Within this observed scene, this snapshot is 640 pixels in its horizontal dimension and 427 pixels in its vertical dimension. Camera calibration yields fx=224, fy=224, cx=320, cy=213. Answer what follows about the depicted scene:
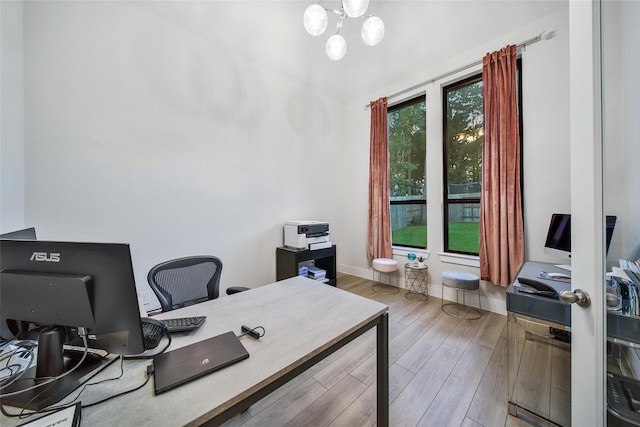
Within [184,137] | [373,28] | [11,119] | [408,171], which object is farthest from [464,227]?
[11,119]

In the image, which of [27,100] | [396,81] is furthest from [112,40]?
[396,81]

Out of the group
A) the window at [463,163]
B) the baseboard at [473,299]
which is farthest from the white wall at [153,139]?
the baseboard at [473,299]

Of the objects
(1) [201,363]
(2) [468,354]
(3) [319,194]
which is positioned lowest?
(2) [468,354]

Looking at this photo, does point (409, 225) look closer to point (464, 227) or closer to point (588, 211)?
point (464, 227)

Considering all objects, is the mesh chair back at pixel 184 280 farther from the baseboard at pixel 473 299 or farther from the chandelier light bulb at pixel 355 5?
the baseboard at pixel 473 299

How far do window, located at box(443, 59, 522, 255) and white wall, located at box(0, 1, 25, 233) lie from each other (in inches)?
159

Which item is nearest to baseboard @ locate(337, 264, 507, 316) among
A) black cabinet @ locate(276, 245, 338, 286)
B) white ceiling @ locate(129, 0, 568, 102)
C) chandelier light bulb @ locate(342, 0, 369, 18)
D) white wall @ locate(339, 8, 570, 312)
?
white wall @ locate(339, 8, 570, 312)

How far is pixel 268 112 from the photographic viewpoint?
3.07 metres

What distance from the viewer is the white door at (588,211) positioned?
796mm

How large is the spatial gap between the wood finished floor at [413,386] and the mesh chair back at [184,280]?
30.9 inches

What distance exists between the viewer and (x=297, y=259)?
2.91 m

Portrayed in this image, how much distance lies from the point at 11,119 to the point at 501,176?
13.7ft

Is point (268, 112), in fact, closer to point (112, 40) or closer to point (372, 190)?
point (112, 40)

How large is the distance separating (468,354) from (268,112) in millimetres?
3428
